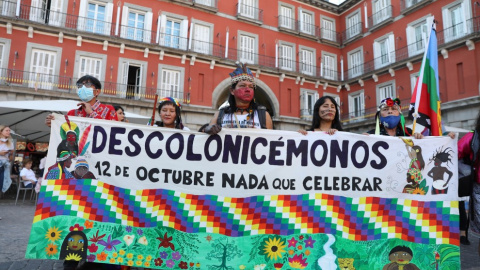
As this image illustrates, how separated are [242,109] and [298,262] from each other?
5.64ft

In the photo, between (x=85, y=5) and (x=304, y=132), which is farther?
(x=85, y=5)

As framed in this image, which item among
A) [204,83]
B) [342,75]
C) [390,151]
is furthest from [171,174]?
[342,75]

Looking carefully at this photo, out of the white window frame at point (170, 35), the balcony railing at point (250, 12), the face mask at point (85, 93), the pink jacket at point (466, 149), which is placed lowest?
the pink jacket at point (466, 149)

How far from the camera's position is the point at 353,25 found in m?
23.8

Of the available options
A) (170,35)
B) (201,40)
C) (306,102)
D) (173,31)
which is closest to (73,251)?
(170,35)

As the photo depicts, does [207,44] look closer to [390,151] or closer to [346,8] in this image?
[346,8]

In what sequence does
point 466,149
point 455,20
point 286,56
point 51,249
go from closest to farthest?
1. point 51,249
2. point 466,149
3. point 455,20
4. point 286,56

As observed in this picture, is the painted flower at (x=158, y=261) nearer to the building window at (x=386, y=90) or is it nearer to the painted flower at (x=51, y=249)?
the painted flower at (x=51, y=249)

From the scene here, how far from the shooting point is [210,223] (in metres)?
2.78

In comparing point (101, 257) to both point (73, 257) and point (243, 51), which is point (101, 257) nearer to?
point (73, 257)

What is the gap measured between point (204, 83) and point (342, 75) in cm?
1195

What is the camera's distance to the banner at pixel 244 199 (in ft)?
8.85

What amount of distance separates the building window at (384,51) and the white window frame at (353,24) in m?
2.10

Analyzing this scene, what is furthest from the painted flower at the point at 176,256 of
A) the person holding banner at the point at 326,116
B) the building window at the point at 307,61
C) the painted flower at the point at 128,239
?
the building window at the point at 307,61
